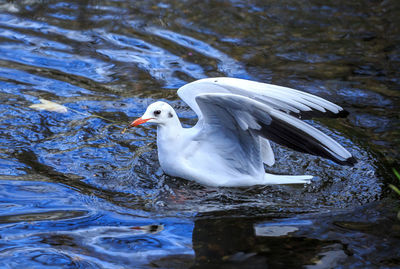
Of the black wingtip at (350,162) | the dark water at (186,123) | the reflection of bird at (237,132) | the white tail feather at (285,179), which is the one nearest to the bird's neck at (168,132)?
the reflection of bird at (237,132)

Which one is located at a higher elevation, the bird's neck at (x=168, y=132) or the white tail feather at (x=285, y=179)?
the bird's neck at (x=168, y=132)

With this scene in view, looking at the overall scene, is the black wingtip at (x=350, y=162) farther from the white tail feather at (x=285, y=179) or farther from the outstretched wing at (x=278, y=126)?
the white tail feather at (x=285, y=179)

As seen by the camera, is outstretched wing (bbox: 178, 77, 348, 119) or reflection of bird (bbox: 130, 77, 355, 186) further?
outstretched wing (bbox: 178, 77, 348, 119)

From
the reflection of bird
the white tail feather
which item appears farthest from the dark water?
the reflection of bird

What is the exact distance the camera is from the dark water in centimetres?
449

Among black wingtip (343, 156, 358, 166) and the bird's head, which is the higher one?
the bird's head

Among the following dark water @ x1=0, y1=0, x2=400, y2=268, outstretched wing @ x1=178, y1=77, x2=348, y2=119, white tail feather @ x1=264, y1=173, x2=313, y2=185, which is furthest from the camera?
white tail feather @ x1=264, y1=173, x2=313, y2=185

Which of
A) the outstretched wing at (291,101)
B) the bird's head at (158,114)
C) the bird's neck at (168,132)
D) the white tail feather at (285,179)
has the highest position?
the outstretched wing at (291,101)

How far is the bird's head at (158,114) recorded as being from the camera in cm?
562

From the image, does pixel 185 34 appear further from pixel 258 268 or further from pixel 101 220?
pixel 258 268

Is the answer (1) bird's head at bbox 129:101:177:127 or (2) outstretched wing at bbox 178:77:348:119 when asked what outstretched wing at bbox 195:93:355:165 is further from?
(1) bird's head at bbox 129:101:177:127

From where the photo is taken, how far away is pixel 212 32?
949 cm

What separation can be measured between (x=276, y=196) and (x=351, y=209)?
28.3 inches

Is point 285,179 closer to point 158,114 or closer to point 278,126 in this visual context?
point 278,126
